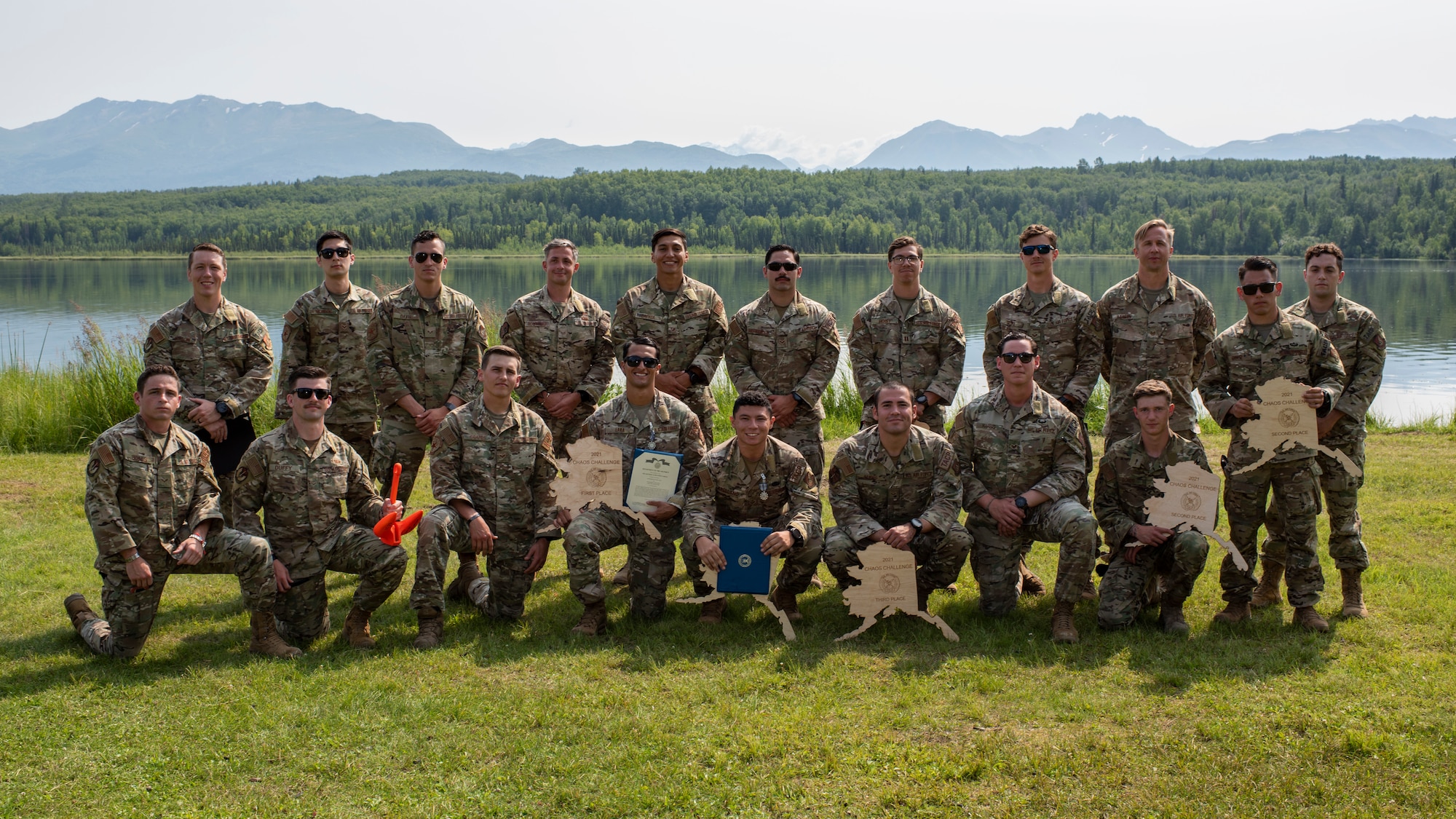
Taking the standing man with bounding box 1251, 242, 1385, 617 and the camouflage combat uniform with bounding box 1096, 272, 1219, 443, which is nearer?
the standing man with bounding box 1251, 242, 1385, 617

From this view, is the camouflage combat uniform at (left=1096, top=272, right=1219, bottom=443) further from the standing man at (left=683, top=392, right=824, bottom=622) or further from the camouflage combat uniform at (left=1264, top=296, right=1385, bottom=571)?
the standing man at (left=683, top=392, right=824, bottom=622)

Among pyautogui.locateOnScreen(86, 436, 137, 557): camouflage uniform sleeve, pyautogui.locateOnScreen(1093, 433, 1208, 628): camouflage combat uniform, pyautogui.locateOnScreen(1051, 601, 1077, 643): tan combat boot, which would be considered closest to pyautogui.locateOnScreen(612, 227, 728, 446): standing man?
pyautogui.locateOnScreen(1051, 601, 1077, 643): tan combat boot

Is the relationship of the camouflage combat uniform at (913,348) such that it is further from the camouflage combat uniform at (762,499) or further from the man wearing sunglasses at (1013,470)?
the camouflage combat uniform at (762,499)

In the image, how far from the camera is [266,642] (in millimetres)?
5996

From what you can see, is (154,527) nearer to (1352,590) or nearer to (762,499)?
(762,499)

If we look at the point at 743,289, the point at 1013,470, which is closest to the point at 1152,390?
the point at 1013,470

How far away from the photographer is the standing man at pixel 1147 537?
6246 millimetres

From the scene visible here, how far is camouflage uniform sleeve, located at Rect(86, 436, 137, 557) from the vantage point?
559cm

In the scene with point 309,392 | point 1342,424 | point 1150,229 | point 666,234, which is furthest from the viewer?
point 666,234

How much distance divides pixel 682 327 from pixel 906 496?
241cm

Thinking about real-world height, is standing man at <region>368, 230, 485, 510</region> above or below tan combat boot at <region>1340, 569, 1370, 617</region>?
above

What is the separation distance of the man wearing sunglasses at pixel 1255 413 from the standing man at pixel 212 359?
22.7 ft

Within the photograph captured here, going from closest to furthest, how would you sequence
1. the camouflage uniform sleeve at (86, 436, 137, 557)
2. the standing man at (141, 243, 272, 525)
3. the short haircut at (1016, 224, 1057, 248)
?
Answer: 1. the camouflage uniform sleeve at (86, 436, 137, 557)
2. the standing man at (141, 243, 272, 525)
3. the short haircut at (1016, 224, 1057, 248)

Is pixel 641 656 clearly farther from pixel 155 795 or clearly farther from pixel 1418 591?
pixel 1418 591
